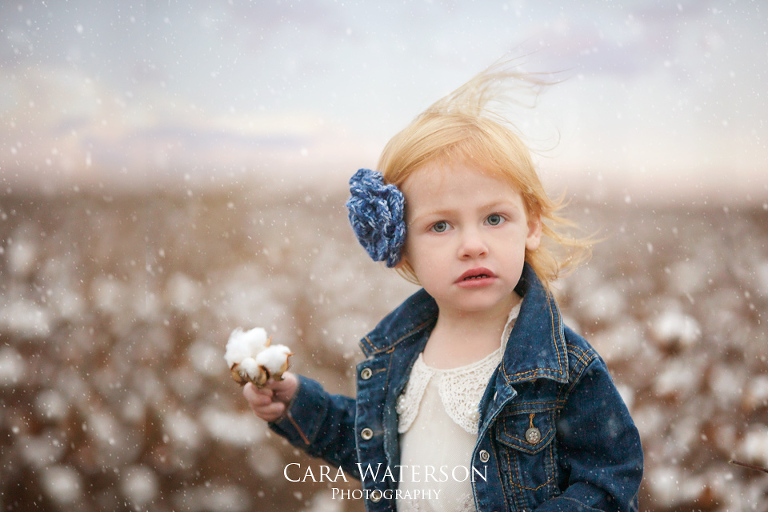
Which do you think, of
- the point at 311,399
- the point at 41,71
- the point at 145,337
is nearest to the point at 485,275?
the point at 311,399

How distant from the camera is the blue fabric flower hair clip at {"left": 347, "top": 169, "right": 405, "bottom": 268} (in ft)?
3.23

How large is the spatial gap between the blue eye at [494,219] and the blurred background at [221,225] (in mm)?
815

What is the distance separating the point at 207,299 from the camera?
1925 mm

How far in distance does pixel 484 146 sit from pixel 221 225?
1208mm

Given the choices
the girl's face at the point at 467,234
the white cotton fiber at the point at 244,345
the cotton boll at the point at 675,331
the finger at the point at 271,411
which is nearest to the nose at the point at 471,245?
the girl's face at the point at 467,234

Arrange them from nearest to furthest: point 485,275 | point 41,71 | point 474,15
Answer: point 485,275 < point 474,15 < point 41,71

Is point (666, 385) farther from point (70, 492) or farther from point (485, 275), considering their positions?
point (70, 492)

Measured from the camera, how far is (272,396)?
112cm

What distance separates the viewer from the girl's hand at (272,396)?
1070 mm

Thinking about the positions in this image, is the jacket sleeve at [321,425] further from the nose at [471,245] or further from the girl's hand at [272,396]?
the nose at [471,245]

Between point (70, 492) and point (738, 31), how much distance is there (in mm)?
2484

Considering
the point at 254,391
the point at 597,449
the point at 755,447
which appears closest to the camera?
the point at 597,449

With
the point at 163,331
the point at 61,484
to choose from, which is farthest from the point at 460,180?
the point at 61,484

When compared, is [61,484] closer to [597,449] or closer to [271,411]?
[271,411]
